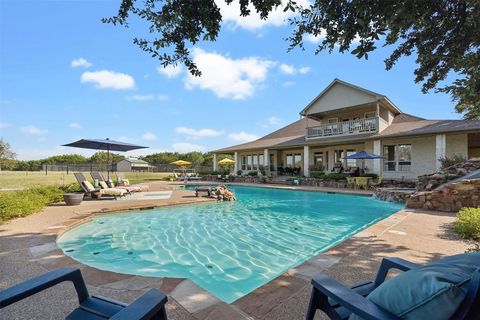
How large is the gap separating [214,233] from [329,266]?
3755mm

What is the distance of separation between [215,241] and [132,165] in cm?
5741

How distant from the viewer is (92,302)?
1966 millimetres

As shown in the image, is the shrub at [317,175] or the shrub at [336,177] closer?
the shrub at [336,177]

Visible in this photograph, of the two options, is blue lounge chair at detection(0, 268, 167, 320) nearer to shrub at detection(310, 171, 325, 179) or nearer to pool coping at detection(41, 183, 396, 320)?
Result: pool coping at detection(41, 183, 396, 320)

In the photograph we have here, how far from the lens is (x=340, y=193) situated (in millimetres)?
14180

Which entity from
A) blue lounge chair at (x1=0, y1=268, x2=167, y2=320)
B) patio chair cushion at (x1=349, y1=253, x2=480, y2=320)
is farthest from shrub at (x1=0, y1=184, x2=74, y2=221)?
patio chair cushion at (x1=349, y1=253, x2=480, y2=320)

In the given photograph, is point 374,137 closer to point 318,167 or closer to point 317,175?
point 317,175

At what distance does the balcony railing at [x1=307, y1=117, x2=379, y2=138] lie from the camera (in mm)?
17641

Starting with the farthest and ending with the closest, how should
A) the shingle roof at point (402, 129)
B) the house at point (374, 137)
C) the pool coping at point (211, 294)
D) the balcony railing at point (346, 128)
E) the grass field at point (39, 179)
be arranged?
the balcony railing at point (346, 128), the grass field at point (39, 179), the house at point (374, 137), the shingle roof at point (402, 129), the pool coping at point (211, 294)

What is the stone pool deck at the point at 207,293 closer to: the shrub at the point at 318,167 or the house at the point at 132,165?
the shrub at the point at 318,167

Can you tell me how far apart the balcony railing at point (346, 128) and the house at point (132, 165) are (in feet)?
142

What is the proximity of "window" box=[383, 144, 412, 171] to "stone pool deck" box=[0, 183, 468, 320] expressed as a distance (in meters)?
11.9

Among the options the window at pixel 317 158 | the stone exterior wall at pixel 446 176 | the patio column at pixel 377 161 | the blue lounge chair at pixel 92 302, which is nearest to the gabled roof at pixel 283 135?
the window at pixel 317 158

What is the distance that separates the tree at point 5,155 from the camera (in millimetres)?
43816
